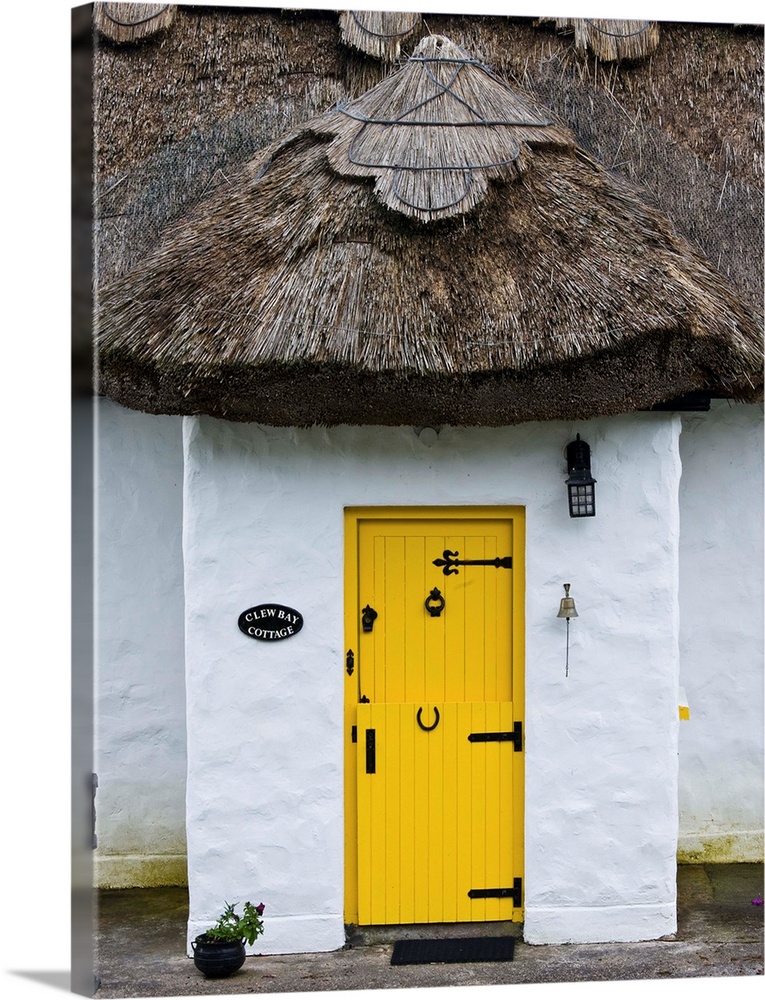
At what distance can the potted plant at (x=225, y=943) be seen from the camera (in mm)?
5758

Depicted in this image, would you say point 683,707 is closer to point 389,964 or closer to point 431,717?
point 431,717

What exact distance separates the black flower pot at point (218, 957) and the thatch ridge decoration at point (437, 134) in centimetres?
350

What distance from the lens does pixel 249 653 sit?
19.8 feet

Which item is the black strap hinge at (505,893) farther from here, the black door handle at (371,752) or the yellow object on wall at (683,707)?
the yellow object on wall at (683,707)

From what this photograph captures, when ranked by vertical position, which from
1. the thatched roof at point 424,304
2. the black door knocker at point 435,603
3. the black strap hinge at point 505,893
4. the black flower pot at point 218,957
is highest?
the thatched roof at point 424,304

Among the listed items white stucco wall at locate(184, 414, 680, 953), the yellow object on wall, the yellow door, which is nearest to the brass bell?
white stucco wall at locate(184, 414, 680, 953)

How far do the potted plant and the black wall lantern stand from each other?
2.45 metres

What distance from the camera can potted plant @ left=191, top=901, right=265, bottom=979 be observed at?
5.76 meters

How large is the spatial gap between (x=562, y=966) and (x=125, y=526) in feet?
10.7

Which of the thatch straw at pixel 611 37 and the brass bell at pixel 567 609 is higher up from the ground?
the thatch straw at pixel 611 37

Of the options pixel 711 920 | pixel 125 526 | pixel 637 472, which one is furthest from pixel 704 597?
pixel 125 526

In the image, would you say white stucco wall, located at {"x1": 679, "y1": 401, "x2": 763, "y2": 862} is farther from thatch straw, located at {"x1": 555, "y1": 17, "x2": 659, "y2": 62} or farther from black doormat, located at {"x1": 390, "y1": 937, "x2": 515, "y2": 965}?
thatch straw, located at {"x1": 555, "y1": 17, "x2": 659, "y2": 62}

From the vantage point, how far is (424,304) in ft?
18.4

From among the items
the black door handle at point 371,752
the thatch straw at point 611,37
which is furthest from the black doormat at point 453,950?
the thatch straw at point 611,37
